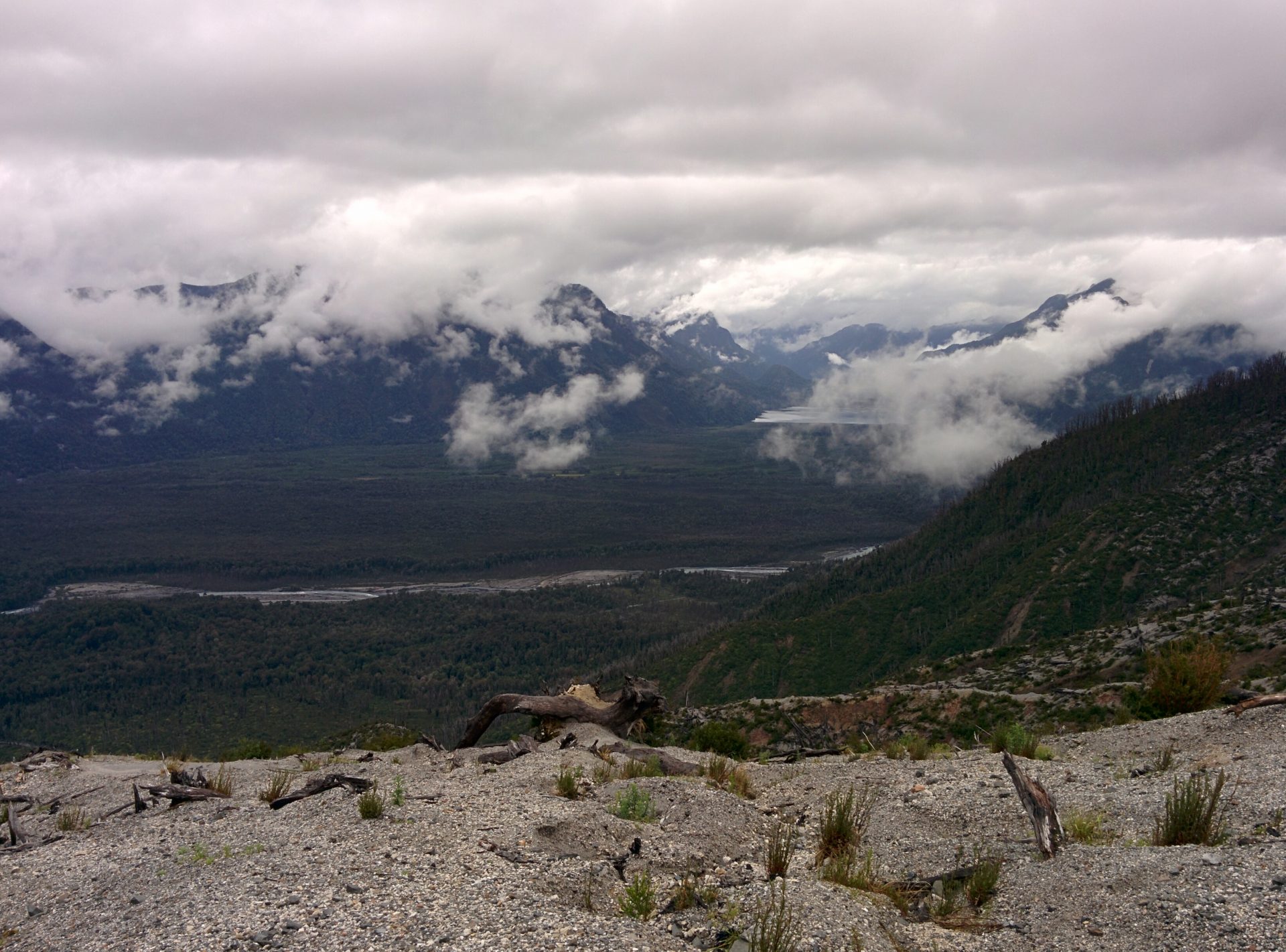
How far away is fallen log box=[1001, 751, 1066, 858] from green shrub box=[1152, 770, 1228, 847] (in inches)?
46.2

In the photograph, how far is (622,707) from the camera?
23.5 m

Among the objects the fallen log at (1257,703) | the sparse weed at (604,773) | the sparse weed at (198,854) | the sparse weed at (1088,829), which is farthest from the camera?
the fallen log at (1257,703)

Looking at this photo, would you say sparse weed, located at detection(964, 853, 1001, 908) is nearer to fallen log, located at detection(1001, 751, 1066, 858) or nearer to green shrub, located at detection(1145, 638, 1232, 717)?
fallen log, located at detection(1001, 751, 1066, 858)

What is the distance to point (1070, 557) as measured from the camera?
225ft

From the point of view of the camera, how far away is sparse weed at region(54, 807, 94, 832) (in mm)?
15414

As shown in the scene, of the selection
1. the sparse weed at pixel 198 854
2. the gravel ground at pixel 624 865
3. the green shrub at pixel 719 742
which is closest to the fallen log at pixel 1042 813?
the gravel ground at pixel 624 865

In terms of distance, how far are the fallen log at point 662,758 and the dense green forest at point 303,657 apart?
59.8m

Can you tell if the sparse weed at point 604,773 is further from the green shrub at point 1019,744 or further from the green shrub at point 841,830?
the green shrub at point 1019,744

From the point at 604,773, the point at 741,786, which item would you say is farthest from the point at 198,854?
the point at 741,786

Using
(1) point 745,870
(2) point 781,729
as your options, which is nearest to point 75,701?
(2) point 781,729

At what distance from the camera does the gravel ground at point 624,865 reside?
8711mm

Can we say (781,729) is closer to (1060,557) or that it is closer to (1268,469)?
(1060,557)

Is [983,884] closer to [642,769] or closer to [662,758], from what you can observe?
[642,769]

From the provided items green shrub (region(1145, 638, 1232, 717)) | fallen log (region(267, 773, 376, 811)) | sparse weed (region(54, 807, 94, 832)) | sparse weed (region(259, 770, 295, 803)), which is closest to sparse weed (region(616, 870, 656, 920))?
fallen log (region(267, 773, 376, 811))
